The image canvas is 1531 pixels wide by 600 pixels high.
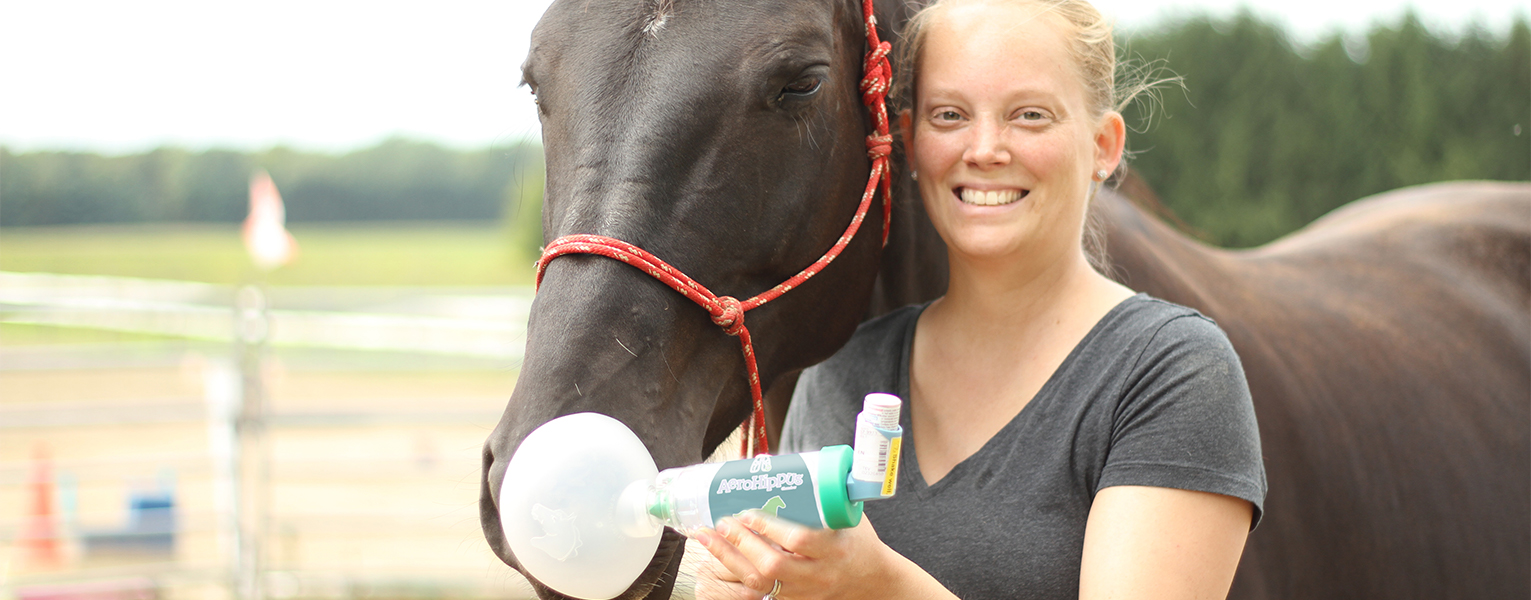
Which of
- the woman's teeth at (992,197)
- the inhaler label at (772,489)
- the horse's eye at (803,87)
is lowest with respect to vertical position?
the inhaler label at (772,489)

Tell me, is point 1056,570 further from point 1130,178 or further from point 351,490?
point 351,490

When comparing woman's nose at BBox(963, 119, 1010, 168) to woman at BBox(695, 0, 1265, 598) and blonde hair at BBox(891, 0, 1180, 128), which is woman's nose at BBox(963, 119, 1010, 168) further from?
blonde hair at BBox(891, 0, 1180, 128)

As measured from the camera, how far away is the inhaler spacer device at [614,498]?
993mm

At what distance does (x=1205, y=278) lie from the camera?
2.38 meters

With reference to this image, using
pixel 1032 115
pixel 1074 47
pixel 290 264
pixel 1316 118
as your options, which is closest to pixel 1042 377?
pixel 1032 115

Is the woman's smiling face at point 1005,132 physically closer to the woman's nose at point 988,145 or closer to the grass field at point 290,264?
the woman's nose at point 988,145

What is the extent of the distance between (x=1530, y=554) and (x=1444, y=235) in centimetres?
108

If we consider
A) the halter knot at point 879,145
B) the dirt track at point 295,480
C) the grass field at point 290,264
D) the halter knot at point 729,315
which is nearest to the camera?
the halter knot at point 729,315

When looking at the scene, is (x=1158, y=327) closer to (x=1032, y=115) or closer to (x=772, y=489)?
(x=1032, y=115)

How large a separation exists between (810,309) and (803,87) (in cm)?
34

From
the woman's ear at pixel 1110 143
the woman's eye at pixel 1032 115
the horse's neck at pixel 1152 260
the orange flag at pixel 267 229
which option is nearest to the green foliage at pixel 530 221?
the orange flag at pixel 267 229

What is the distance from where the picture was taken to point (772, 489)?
39.2 inches

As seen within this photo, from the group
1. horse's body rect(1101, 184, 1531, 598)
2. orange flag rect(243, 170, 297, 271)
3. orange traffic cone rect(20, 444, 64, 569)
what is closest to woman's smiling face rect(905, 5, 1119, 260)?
horse's body rect(1101, 184, 1531, 598)

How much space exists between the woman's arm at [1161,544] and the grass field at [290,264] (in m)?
31.3
